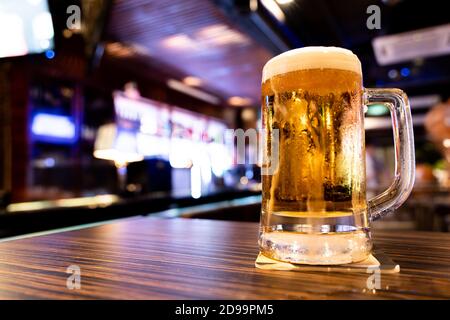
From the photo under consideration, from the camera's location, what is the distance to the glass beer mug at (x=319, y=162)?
50 cm

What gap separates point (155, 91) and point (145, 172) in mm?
4661

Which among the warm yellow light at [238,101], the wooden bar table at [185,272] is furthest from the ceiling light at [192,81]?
the wooden bar table at [185,272]

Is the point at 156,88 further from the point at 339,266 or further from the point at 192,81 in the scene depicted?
the point at 339,266

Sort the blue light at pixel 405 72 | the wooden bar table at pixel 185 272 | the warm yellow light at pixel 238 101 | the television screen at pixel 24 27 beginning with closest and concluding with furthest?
the wooden bar table at pixel 185 272 → the television screen at pixel 24 27 → the blue light at pixel 405 72 → the warm yellow light at pixel 238 101

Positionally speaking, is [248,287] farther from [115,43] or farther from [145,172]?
[115,43]

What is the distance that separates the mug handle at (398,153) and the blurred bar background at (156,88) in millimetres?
906

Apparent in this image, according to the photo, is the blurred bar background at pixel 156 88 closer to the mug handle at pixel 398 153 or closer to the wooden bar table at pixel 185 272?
the wooden bar table at pixel 185 272

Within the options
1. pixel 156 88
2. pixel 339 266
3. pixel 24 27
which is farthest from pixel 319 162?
pixel 156 88

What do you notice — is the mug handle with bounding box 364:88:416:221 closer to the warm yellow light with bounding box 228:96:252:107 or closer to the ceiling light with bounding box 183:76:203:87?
the ceiling light with bounding box 183:76:203:87

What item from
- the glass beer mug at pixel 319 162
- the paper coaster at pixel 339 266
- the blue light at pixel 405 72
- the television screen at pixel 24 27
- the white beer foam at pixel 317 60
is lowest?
the paper coaster at pixel 339 266

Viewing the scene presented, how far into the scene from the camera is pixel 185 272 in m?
0.41

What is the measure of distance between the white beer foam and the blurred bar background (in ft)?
3.00

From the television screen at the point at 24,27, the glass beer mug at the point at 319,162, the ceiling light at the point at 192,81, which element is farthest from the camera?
the ceiling light at the point at 192,81
